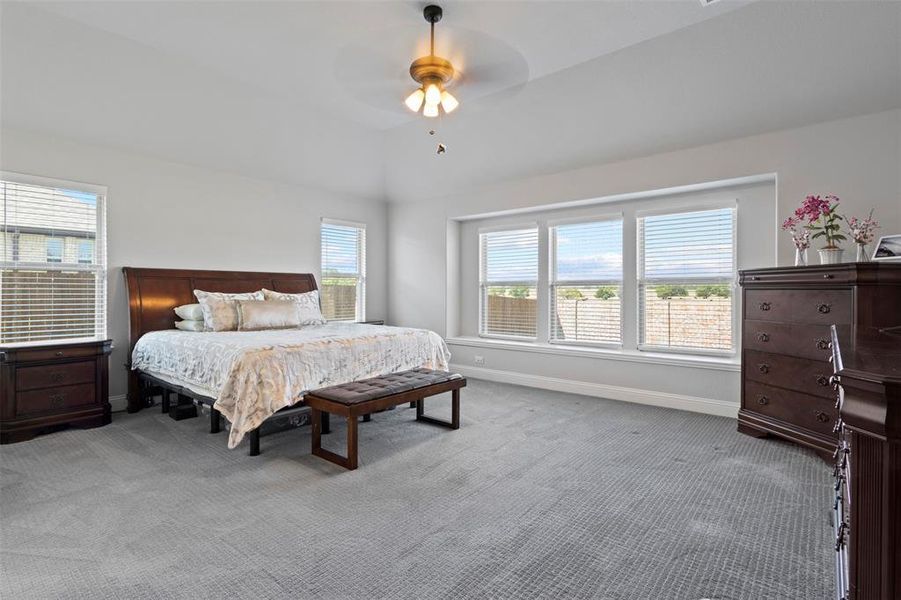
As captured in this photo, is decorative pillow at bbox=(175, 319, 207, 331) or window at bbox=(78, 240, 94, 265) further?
decorative pillow at bbox=(175, 319, 207, 331)

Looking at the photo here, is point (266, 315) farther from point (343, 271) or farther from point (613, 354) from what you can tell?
point (613, 354)

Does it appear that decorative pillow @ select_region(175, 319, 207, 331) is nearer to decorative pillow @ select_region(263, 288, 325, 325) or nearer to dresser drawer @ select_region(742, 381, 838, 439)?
decorative pillow @ select_region(263, 288, 325, 325)

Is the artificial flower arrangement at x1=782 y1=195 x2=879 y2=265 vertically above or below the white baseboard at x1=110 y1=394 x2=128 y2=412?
above

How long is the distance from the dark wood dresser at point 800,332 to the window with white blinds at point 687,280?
2.88ft

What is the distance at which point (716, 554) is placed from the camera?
6.64 feet

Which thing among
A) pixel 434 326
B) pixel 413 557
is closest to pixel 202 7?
pixel 413 557

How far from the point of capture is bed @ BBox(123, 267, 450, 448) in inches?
123

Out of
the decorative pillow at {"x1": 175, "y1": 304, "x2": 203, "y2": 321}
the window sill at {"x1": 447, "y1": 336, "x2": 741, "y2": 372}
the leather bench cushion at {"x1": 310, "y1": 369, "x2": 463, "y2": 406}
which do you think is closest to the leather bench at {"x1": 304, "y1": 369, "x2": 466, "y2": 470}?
the leather bench cushion at {"x1": 310, "y1": 369, "x2": 463, "y2": 406}

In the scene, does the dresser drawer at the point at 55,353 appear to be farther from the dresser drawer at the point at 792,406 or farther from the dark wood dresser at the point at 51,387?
the dresser drawer at the point at 792,406

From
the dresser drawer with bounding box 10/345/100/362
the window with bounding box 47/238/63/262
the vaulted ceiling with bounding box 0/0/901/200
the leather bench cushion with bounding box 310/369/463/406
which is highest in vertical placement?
the vaulted ceiling with bounding box 0/0/901/200

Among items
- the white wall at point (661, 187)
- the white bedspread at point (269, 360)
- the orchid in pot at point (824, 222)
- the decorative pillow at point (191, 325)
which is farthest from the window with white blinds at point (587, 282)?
the decorative pillow at point (191, 325)

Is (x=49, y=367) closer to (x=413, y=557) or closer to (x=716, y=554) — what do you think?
(x=413, y=557)

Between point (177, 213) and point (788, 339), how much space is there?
5.79 metres

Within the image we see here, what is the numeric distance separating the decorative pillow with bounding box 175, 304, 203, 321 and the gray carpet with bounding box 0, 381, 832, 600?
1257 mm
